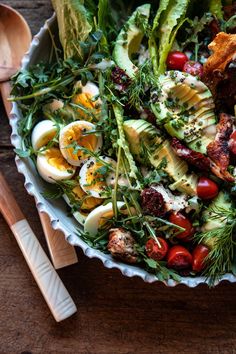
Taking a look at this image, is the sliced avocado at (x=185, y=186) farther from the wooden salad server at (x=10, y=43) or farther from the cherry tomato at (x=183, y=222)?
the wooden salad server at (x=10, y=43)

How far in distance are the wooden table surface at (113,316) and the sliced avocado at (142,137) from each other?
0.57 metres

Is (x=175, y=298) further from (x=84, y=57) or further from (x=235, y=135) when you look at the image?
(x=84, y=57)

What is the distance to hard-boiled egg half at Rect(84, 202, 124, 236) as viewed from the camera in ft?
6.89

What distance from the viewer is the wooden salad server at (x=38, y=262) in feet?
7.46

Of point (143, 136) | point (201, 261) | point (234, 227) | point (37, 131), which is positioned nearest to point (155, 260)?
point (201, 261)

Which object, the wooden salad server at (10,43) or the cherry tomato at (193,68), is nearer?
the cherry tomato at (193,68)

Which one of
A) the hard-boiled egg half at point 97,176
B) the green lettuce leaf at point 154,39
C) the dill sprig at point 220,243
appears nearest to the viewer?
the dill sprig at point 220,243

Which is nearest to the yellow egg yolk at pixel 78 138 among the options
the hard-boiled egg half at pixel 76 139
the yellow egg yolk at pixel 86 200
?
the hard-boiled egg half at pixel 76 139

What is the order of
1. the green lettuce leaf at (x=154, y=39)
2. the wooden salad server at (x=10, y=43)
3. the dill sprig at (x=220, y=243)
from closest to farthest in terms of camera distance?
the dill sprig at (x=220, y=243) → the green lettuce leaf at (x=154, y=39) → the wooden salad server at (x=10, y=43)

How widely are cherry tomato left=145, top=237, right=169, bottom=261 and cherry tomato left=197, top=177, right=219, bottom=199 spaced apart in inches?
9.2

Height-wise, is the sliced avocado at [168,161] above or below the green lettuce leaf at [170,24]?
below

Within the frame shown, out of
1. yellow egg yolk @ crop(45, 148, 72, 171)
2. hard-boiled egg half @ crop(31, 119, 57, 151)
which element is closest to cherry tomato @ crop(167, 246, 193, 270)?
yellow egg yolk @ crop(45, 148, 72, 171)

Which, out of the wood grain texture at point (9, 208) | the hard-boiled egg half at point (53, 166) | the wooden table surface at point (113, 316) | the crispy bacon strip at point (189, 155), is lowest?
the wooden table surface at point (113, 316)

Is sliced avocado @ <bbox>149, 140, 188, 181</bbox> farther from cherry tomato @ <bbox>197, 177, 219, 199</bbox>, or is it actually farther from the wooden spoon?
the wooden spoon
